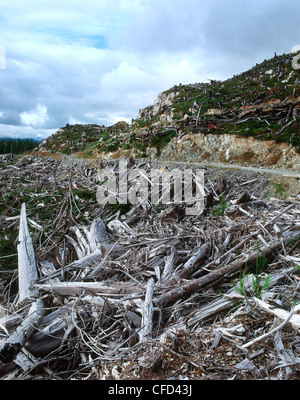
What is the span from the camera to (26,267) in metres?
5.09

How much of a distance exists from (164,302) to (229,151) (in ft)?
40.5

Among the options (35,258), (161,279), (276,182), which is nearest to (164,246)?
(161,279)

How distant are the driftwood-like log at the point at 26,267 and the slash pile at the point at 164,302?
0.09ft

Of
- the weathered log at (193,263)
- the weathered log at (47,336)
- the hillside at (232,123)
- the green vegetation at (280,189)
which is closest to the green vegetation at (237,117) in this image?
the hillside at (232,123)

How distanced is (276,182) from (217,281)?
25.0ft

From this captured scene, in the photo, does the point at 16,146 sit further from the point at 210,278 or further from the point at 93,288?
the point at 210,278

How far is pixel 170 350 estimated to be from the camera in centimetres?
227

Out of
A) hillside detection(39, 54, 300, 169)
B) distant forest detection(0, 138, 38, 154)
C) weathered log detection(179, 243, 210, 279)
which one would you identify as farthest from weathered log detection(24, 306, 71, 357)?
distant forest detection(0, 138, 38, 154)

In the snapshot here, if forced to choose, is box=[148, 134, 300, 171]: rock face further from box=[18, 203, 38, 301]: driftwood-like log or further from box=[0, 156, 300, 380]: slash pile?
box=[18, 203, 38, 301]: driftwood-like log

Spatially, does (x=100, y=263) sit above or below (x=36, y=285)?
above

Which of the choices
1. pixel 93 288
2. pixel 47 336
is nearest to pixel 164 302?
pixel 93 288

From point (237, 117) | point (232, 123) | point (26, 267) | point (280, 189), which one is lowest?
point (26, 267)

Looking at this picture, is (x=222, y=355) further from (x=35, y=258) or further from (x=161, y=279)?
(x=35, y=258)

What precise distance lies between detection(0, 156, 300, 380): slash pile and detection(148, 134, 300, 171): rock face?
6.81 meters
